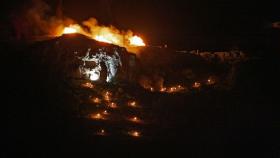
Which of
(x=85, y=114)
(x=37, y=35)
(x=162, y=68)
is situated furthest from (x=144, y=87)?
(x=37, y=35)

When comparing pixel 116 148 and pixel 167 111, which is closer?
pixel 116 148

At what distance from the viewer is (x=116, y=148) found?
13672 mm

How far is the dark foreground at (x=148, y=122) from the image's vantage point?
13.7 metres

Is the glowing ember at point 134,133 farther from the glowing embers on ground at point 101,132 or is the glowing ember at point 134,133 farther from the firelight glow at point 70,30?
the firelight glow at point 70,30

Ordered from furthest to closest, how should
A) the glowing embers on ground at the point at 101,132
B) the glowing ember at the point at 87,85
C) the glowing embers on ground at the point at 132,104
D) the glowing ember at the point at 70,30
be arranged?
the glowing ember at the point at 70,30, the glowing ember at the point at 87,85, the glowing embers on ground at the point at 132,104, the glowing embers on ground at the point at 101,132

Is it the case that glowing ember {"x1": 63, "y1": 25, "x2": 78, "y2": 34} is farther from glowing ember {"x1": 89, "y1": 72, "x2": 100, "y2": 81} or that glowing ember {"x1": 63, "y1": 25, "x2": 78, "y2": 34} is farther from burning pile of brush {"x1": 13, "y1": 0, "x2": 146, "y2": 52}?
glowing ember {"x1": 89, "y1": 72, "x2": 100, "y2": 81}

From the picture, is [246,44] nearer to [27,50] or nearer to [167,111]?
[167,111]

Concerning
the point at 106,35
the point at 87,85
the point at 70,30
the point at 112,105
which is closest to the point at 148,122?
the point at 112,105

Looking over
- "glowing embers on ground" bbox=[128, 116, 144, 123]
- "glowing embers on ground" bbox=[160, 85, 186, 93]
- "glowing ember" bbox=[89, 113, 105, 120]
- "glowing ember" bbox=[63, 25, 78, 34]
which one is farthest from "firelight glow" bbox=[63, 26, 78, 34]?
"glowing embers on ground" bbox=[128, 116, 144, 123]

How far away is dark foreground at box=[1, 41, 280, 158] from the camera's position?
13.7 meters

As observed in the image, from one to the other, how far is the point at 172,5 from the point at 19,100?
68.2 ft

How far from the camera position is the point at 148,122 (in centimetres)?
1622

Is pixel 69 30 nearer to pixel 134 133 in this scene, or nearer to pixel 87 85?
pixel 87 85

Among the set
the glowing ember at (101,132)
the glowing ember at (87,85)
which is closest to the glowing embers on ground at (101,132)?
the glowing ember at (101,132)
